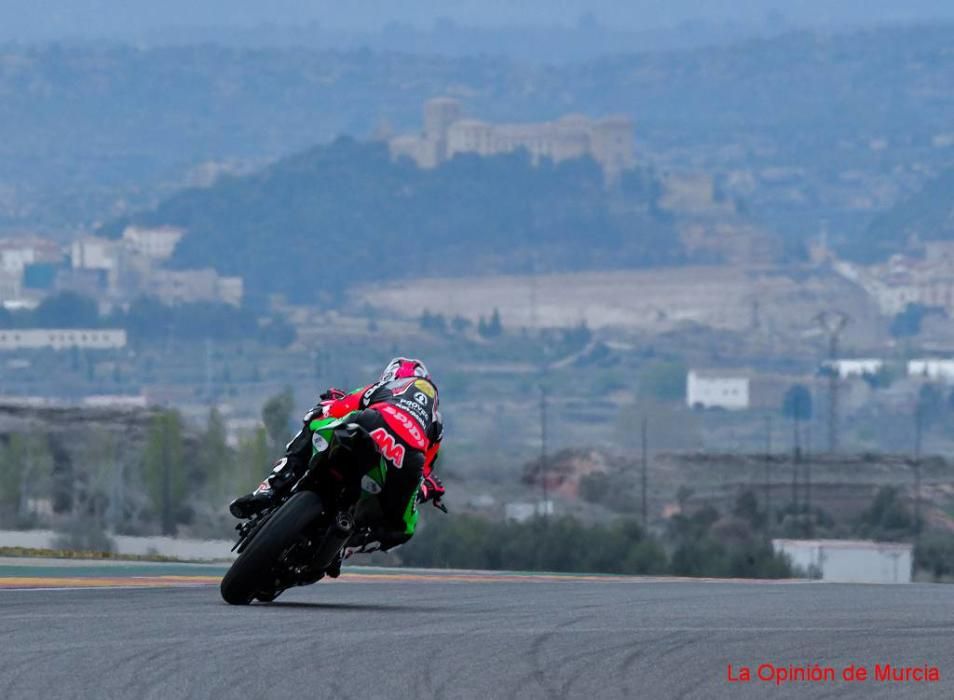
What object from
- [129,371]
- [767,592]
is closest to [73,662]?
[767,592]

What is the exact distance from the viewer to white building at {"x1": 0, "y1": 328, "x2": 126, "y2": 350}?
18500 cm

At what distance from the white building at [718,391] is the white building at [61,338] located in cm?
4605

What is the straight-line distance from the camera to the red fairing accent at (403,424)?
12.3 meters

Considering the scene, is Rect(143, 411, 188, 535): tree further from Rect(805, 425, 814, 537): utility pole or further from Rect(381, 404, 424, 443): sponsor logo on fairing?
Rect(381, 404, 424, 443): sponsor logo on fairing

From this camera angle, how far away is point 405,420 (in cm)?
1237

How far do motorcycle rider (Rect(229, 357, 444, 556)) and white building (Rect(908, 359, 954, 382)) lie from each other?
546 feet

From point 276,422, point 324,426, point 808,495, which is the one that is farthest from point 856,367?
point 324,426

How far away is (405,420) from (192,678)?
2.82 metres

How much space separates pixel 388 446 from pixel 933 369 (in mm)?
172944

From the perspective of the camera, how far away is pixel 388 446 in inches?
480

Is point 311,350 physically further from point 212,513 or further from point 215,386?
point 212,513

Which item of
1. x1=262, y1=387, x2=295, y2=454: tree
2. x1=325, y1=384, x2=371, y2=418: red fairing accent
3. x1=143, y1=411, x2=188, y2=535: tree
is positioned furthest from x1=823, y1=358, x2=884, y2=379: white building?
x1=325, y1=384, x2=371, y2=418: red fairing accent

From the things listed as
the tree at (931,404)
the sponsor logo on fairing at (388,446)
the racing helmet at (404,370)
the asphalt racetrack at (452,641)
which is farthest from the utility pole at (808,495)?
the tree at (931,404)

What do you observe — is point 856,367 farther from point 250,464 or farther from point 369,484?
point 369,484
